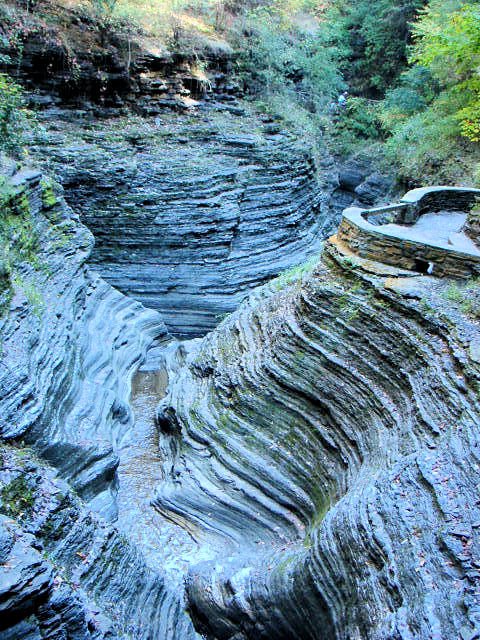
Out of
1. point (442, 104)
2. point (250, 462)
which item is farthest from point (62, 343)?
point (442, 104)

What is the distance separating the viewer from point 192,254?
645 inches

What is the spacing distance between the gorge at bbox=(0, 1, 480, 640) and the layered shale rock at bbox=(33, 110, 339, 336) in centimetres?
7

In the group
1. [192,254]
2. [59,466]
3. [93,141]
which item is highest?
[93,141]

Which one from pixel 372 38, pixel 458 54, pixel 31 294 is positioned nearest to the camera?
pixel 31 294

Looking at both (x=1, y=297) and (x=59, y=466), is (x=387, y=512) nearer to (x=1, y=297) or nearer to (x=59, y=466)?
(x=59, y=466)

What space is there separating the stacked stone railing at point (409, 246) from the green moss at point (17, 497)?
284 inches

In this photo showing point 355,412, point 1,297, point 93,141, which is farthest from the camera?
point 93,141

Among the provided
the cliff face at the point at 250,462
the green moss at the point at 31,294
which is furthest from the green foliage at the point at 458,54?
the green moss at the point at 31,294

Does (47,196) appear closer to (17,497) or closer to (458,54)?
(17,497)

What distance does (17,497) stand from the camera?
645 centimetres

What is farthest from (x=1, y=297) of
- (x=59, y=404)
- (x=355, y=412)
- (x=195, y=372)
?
(x=355, y=412)

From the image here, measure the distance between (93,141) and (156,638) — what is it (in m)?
14.4

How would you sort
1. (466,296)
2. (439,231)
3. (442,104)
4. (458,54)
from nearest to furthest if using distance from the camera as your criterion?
(466,296), (439,231), (458,54), (442,104)

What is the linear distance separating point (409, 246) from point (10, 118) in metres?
10.4
